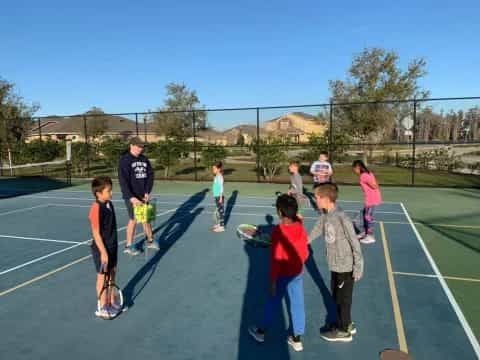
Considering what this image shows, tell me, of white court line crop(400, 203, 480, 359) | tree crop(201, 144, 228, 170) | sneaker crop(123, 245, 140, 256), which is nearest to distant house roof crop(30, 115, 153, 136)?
tree crop(201, 144, 228, 170)

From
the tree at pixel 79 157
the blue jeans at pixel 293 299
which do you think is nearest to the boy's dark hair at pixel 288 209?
the blue jeans at pixel 293 299

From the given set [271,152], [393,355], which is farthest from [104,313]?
[271,152]

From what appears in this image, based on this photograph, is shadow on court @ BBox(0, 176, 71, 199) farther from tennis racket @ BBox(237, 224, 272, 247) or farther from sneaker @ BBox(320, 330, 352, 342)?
sneaker @ BBox(320, 330, 352, 342)

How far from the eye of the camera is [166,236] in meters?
8.44

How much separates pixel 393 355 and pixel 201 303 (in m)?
2.37

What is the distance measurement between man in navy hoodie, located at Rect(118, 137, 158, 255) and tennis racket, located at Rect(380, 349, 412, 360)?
4599 millimetres

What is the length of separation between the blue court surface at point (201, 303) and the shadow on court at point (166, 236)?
43mm

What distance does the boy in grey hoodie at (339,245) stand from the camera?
145 inches

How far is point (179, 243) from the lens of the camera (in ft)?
25.7

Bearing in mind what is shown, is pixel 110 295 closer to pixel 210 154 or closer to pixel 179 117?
pixel 210 154

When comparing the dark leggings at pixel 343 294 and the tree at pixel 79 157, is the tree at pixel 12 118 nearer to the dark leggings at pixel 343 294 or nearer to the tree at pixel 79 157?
the tree at pixel 79 157

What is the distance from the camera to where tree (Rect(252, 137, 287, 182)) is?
1959 centimetres

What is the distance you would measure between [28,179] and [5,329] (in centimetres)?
1985

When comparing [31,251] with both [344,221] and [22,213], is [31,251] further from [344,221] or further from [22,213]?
[344,221]
